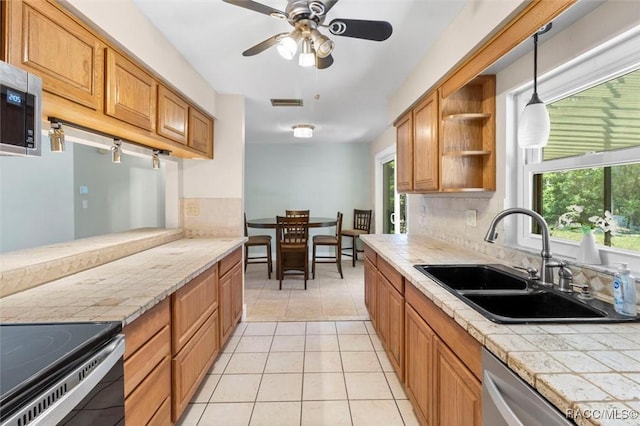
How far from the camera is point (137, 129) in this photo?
1.82 metres

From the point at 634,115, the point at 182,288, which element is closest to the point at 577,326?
the point at 634,115

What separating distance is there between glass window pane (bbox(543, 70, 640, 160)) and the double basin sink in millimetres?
679

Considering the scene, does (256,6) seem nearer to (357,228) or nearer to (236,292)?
(236,292)

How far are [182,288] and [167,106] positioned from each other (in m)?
1.28

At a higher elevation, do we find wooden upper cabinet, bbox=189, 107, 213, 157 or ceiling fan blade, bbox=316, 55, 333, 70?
ceiling fan blade, bbox=316, 55, 333, 70

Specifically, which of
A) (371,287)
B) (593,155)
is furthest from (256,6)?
(371,287)

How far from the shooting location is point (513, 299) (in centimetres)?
137

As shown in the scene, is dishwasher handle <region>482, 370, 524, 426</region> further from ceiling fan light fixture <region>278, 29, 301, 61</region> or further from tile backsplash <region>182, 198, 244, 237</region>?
tile backsplash <region>182, 198, 244, 237</region>

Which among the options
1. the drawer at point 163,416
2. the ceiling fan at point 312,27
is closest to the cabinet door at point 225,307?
the drawer at point 163,416

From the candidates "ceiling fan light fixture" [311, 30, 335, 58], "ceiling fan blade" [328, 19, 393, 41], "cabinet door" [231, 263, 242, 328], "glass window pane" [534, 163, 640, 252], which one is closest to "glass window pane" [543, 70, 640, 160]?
"glass window pane" [534, 163, 640, 252]

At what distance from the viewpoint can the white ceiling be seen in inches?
67.7

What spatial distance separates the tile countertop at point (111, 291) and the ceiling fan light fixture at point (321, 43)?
52.4 inches

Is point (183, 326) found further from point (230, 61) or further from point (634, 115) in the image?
point (634, 115)

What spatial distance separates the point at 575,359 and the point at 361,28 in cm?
151
